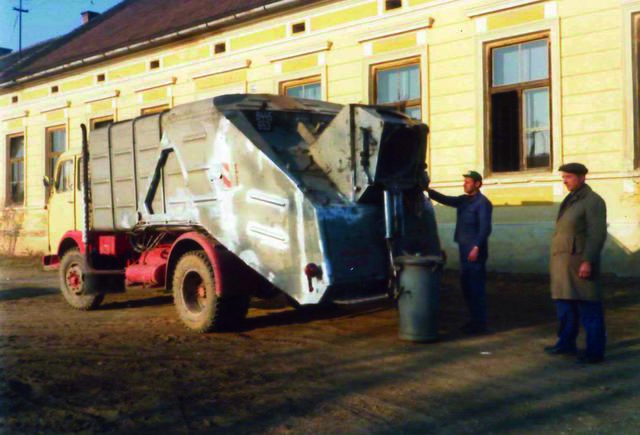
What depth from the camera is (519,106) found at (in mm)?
13148

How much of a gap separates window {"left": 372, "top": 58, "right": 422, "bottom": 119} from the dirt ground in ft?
19.7

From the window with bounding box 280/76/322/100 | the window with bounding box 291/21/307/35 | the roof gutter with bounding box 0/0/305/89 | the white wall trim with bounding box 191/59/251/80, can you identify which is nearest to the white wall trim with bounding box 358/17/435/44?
the window with bounding box 280/76/322/100

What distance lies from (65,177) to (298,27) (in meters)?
7.16

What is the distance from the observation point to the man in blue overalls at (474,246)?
8125 mm

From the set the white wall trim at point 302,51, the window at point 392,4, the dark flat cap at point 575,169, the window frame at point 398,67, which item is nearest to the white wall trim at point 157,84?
the white wall trim at point 302,51

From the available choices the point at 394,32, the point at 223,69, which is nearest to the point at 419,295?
the point at 394,32

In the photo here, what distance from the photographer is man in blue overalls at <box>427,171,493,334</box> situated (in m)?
8.12

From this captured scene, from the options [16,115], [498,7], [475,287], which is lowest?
[475,287]

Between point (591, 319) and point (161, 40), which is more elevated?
point (161, 40)

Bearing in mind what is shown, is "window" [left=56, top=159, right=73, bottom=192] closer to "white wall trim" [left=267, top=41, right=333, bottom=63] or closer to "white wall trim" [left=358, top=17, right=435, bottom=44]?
"white wall trim" [left=267, top=41, right=333, bottom=63]

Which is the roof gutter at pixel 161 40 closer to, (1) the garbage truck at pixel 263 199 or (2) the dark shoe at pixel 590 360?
(1) the garbage truck at pixel 263 199

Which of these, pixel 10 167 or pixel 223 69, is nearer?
pixel 223 69

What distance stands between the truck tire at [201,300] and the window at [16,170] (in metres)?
18.4

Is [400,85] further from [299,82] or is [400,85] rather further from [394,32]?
[299,82]
